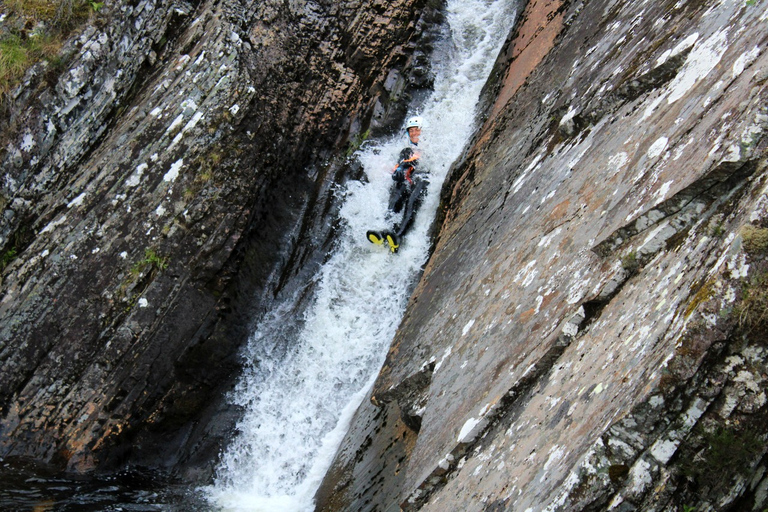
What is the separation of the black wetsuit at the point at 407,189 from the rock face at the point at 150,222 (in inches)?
52.5

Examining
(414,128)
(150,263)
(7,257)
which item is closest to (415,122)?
(414,128)

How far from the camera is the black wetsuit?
395 inches

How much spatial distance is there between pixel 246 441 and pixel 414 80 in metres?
8.10

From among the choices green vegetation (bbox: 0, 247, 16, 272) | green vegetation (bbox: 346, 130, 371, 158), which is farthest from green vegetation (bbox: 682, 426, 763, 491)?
green vegetation (bbox: 0, 247, 16, 272)

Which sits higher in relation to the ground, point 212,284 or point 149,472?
point 212,284

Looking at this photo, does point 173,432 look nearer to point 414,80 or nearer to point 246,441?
point 246,441

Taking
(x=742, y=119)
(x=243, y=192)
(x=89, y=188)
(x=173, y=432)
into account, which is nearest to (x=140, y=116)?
(x=89, y=188)

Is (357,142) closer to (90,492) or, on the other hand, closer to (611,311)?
(90,492)

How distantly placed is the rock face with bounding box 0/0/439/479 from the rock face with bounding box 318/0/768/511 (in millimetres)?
3449

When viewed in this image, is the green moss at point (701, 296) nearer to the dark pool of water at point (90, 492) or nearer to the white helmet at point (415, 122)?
the dark pool of water at point (90, 492)

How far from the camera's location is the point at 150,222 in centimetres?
880

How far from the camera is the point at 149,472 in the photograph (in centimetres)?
854

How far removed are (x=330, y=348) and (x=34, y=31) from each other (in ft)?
24.9

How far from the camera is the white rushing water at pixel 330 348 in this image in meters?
8.23
